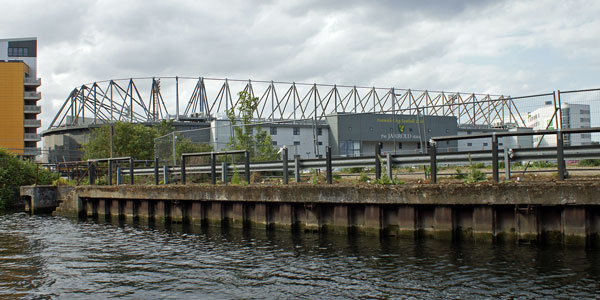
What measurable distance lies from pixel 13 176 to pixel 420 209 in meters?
29.6

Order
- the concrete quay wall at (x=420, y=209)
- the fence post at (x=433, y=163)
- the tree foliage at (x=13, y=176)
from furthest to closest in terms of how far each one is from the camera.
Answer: the tree foliage at (x=13, y=176) → the fence post at (x=433, y=163) → the concrete quay wall at (x=420, y=209)

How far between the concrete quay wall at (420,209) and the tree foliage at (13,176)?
1943cm

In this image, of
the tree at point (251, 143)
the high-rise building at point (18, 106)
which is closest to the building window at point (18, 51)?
the high-rise building at point (18, 106)

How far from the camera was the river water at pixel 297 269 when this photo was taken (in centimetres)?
817

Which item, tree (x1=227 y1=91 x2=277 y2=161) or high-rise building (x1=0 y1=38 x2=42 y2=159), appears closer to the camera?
tree (x1=227 y1=91 x2=277 y2=161)

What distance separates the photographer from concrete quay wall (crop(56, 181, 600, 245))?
10086mm

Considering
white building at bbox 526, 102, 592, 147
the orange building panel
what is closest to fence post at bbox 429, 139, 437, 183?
white building at bbox 526, 102, 592, 147

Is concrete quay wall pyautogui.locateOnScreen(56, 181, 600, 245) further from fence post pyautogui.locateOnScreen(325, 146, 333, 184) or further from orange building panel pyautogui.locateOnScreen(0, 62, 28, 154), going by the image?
orange building panel pyautogui.locateOnScreen(0, 62, 28, 154)

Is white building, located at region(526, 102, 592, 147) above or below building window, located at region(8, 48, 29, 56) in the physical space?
below

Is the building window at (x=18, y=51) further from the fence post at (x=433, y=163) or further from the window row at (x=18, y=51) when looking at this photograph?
the fence post at (x=433, y=163)

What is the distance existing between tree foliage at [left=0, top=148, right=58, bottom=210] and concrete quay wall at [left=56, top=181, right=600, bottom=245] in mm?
19426

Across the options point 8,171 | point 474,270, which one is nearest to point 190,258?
point 474,270

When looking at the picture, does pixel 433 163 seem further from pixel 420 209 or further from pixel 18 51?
pixel 18 51

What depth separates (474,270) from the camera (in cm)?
909
